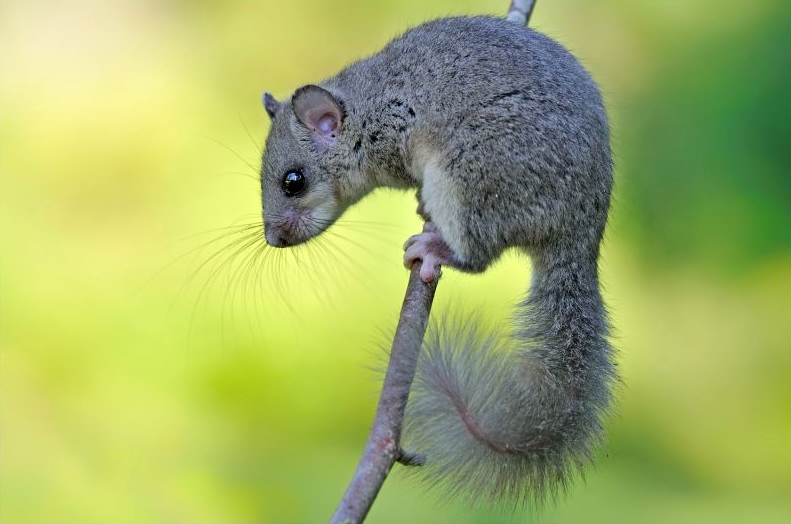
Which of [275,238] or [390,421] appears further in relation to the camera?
[275,238]

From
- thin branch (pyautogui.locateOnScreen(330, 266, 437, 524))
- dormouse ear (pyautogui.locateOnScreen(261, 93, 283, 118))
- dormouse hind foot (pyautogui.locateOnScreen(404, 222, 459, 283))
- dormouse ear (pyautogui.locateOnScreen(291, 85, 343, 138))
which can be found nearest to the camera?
thin branch (pyautogui.locateOnScreen(330, 266, 437, 524))

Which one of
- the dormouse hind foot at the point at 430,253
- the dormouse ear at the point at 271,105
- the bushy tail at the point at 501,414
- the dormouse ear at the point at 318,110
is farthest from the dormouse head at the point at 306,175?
the bushy tail at the point at 501,414

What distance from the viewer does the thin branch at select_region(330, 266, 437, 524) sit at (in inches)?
72.5

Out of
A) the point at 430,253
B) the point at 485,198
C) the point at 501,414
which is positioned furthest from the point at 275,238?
the point at 501,414

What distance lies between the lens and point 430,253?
2.77m

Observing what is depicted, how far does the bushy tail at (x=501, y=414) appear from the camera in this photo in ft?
7.35

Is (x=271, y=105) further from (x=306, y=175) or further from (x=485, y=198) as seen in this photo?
(x=485, y=198)

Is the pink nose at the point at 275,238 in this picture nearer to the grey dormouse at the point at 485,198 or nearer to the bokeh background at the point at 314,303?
the grey dormouse at the point at 485,198

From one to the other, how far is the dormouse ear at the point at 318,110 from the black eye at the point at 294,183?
16 centimetres

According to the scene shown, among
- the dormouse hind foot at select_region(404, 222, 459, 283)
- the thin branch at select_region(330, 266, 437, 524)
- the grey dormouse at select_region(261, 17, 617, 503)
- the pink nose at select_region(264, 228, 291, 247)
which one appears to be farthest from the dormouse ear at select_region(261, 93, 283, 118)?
the thin branch at select_region(330, 266, 437, 524)

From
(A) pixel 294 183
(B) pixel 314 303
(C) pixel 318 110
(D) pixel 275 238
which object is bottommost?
(B) pixel 314 303

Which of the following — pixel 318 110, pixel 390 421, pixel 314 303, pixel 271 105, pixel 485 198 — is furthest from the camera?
pixel 314 303

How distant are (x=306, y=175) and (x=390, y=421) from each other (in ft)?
4.05

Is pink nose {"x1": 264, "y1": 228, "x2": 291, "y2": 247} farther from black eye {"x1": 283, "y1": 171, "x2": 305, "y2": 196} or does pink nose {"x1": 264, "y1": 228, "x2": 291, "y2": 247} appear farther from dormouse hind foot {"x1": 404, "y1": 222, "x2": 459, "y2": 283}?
dormouse hind foot {"x1": 404, "y1": 222, "x2": 459, "y2": 283}
